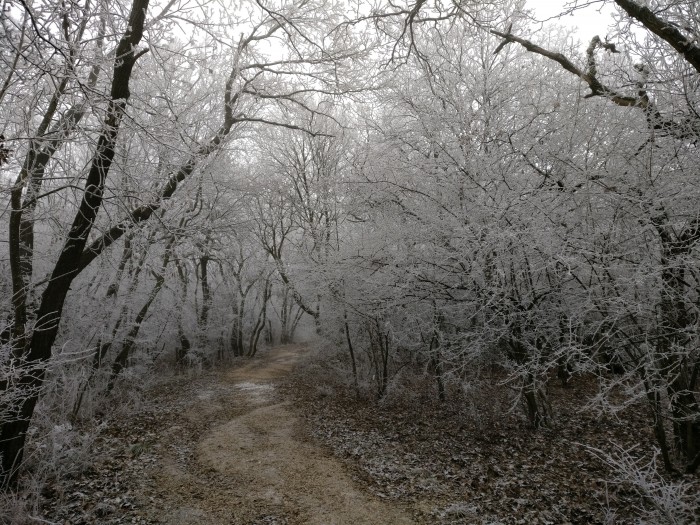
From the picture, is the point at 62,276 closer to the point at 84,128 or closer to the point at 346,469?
the point at 84,128

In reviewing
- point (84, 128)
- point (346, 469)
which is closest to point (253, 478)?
point (346, 469)

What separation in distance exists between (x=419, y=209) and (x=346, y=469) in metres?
4.34

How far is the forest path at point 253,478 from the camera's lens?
15.9 feet

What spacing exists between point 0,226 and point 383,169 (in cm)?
787

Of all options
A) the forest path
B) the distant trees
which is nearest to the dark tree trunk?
the distant trees

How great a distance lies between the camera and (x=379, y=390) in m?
9.88

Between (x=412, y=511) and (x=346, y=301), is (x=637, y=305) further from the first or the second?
(x=346, y=301)

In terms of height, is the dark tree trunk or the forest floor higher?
the dark tree trunk

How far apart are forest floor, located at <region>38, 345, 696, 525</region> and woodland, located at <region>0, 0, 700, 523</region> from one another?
0.42 m

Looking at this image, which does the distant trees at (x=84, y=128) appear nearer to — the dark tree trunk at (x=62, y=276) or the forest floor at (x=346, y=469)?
the dark tree trunk at (x=62, y=276)

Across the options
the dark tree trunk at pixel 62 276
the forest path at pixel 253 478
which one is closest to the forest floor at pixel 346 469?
the forest path at pixel 253 478

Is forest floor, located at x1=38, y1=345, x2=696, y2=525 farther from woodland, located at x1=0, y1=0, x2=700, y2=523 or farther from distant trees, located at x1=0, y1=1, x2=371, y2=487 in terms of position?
distant trees, located at x1=0, y1=1, x2=371, y2=487

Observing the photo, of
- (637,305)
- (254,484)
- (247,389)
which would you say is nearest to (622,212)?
(637,305)

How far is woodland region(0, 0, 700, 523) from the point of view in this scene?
401cm
